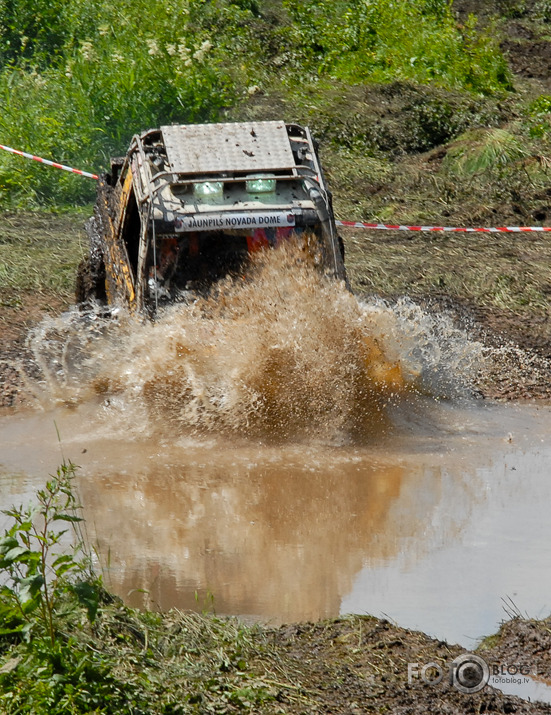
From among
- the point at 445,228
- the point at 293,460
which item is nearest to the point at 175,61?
the point at 445,228

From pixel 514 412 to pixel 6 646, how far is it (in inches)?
243

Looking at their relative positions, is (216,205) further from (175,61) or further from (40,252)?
(175,61)

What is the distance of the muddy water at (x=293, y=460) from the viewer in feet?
19.8

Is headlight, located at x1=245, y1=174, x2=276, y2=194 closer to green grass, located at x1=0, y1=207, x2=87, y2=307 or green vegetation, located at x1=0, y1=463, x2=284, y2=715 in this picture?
green grass, located at x1=0, y1=207, x2=87, y2=307

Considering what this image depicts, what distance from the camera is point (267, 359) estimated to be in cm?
862

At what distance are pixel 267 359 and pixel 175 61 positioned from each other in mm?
13059

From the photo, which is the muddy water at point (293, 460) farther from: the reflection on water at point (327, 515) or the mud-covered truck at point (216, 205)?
the mud-covered truck at point (216, 205)

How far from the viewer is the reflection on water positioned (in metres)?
5.87

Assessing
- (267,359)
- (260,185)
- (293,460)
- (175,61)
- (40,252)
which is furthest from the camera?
(175,61)

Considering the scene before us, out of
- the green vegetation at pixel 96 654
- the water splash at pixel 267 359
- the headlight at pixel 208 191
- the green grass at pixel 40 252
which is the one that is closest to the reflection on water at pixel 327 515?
the water splash at pixel 267 359

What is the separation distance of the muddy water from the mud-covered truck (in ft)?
0.95

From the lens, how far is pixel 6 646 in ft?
14.6

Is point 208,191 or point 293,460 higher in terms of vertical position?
point 208,191

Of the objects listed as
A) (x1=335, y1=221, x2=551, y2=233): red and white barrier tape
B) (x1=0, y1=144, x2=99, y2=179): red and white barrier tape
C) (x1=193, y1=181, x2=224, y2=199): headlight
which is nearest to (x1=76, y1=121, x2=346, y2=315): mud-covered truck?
(x1=193, y1=181, x2=224, y2=199): headlight
